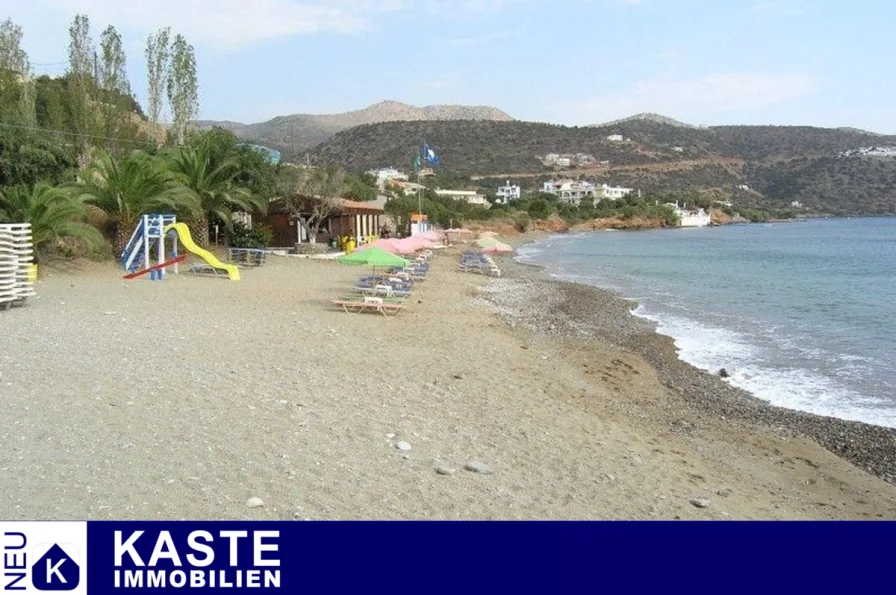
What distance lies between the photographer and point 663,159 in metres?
145

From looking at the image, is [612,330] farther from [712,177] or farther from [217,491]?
[712,177]

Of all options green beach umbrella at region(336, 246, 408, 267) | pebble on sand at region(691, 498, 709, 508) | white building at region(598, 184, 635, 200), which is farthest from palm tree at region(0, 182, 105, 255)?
white building at region(598, 184, 635, 200)

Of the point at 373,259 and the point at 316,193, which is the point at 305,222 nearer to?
the point at 316,193

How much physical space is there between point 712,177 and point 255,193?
416ft

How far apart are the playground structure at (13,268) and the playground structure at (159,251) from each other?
213 inches

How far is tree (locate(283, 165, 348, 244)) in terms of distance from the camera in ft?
96.6

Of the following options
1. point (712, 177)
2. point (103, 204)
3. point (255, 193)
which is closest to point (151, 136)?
point (255, 193)

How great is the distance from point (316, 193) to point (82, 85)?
11.8 m

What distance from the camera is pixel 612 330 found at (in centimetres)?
1662

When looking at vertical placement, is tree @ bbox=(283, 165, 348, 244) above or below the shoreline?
above

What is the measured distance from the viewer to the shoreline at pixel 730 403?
8.83 m

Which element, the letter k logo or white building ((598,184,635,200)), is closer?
the letter k logo

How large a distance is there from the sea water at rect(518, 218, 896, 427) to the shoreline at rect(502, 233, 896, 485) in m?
0.41

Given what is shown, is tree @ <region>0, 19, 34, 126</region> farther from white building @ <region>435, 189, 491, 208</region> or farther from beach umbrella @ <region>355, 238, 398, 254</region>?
white building @ <region>435, 189, 491, 208</region>
